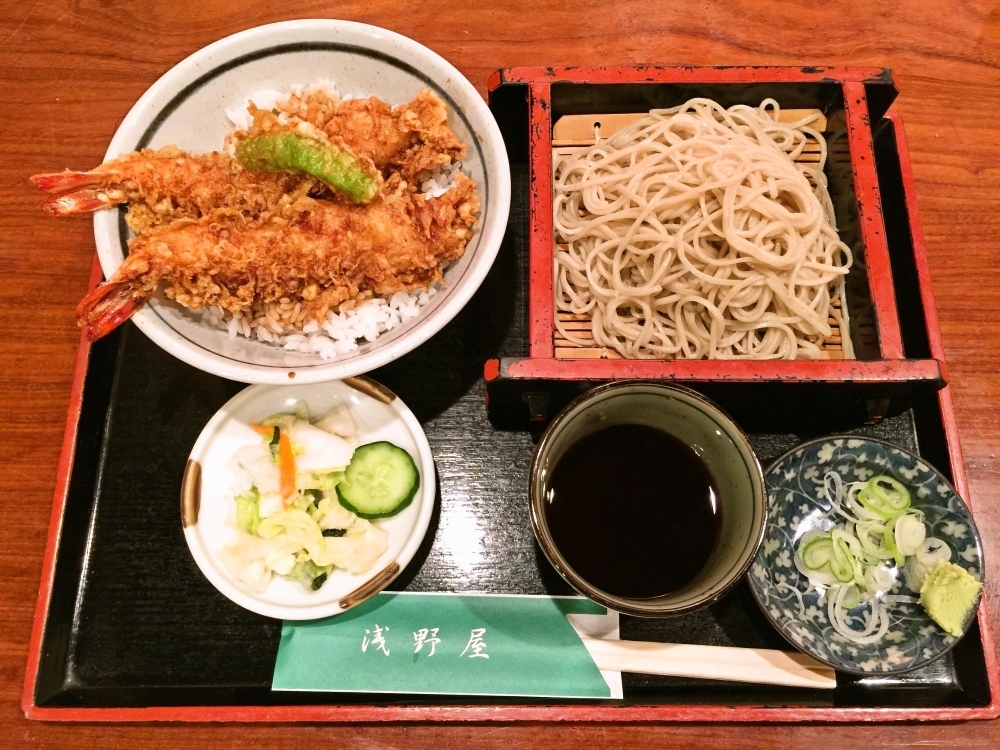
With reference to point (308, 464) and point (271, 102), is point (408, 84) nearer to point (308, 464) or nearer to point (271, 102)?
point (271, 102)

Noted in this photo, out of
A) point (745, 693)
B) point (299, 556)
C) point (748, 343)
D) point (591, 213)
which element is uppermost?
point (591, 213)

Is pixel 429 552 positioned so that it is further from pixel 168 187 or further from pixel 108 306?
pixel 168 187

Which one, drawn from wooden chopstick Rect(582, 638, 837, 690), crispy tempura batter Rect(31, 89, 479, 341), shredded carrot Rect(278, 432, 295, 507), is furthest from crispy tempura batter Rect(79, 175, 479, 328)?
wooden chopstick Rect(582, 638, 837, 690)

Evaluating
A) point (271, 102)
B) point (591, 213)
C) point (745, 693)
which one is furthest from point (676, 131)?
point (745, 693)

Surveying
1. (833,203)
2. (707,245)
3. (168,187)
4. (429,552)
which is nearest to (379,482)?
(429,552)

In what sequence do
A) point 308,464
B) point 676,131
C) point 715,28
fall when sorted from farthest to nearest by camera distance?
point 715,28 < point 676,131 < point 308,464

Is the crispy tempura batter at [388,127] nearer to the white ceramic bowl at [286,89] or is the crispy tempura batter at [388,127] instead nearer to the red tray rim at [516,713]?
the white ceramic bowl at [286,89]

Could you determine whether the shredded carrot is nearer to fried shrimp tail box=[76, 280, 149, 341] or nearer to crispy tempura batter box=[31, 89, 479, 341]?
crispy tempura batter box=[31, 89, 479, 341]

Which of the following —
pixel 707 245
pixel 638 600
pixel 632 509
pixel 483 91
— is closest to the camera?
pixel 638 600
